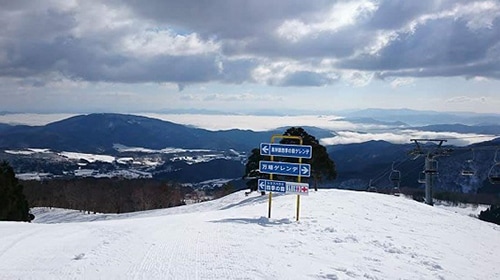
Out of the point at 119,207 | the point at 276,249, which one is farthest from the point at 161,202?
the point at 276,249

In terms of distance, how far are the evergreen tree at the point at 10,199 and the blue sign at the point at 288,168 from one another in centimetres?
2672

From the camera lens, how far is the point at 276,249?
10828mm

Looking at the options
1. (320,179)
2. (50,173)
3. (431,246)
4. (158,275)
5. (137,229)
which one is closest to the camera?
(158,275)

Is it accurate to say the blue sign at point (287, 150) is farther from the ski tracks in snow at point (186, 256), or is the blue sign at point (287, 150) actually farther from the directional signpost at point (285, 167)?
the ski tracks in snow at point (186, 256)

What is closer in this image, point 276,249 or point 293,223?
point 276,249

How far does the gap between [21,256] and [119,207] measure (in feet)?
261

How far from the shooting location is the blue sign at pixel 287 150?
51.3 feet

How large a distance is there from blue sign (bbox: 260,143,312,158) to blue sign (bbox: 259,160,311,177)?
12.5 inches

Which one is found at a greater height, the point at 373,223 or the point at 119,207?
the point at 373,223

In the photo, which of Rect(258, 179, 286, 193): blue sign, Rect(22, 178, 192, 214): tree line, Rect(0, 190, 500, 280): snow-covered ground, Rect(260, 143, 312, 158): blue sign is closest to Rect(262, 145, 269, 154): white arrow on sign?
Rect(260, 143, 312, 158): blue sign

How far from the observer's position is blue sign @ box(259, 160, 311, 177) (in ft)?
52.3

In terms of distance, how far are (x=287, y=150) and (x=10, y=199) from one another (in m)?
29.1

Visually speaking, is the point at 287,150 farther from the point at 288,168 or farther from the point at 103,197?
the point at 103,197

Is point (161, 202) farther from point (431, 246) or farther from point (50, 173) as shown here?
point (50, 173)
